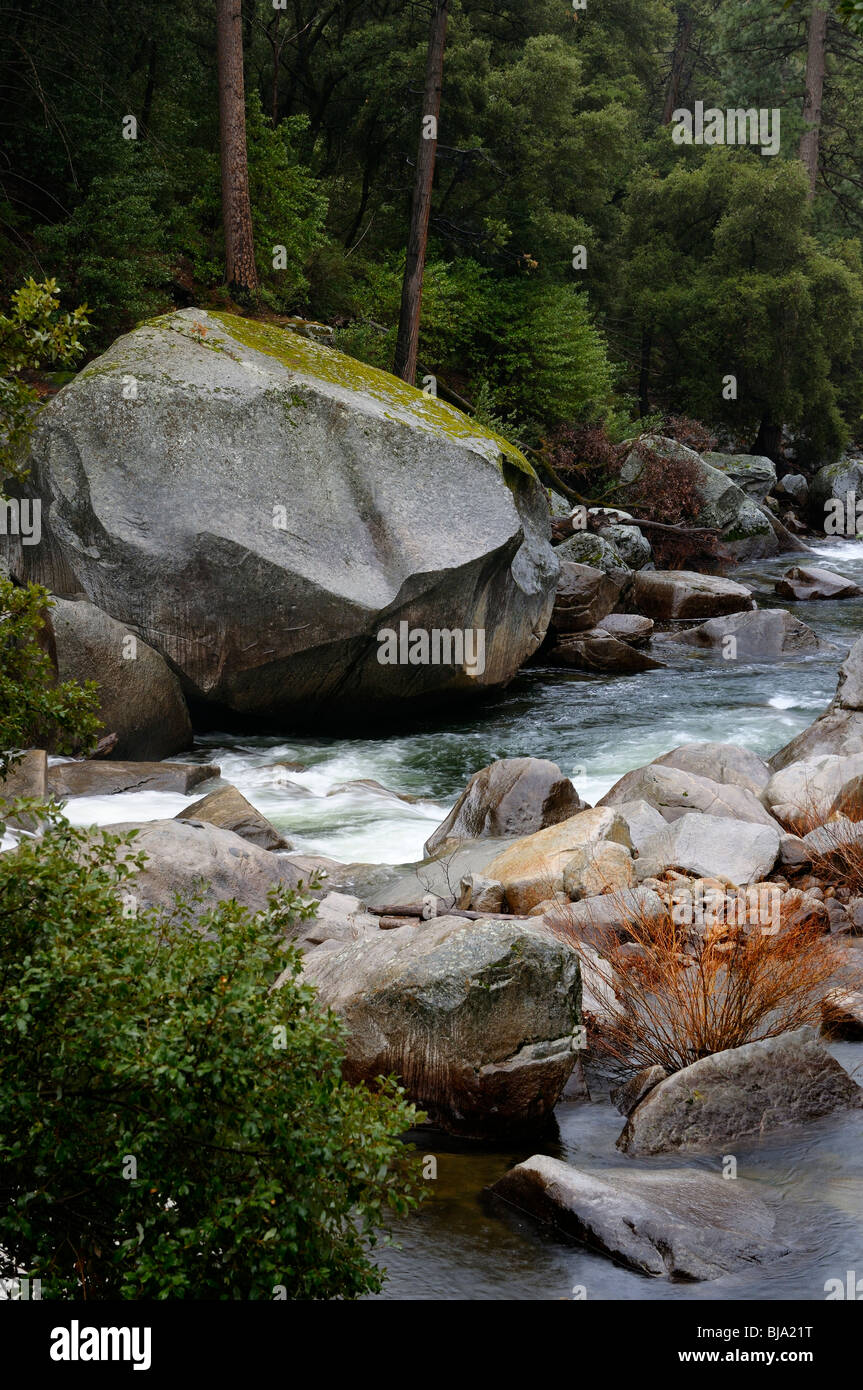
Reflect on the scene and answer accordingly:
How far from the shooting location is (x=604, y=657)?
52.7ft

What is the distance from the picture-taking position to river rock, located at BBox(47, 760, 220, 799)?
32.4ft

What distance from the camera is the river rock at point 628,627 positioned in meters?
17.2

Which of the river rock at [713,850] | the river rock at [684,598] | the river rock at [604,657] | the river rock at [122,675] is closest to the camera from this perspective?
the river rock at [713,850]

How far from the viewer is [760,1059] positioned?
5.30 meters

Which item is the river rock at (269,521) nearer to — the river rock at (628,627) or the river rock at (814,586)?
the river rock at (628,627)

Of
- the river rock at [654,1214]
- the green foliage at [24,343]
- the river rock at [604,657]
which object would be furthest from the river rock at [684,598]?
the green foliage at [24,343]

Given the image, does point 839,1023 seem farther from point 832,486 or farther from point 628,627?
point 832,486

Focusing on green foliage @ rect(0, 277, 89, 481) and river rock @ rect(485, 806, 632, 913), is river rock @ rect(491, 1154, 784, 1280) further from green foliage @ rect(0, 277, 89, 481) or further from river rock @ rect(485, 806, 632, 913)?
green foliage @ rect(0, 277, 89, 481)

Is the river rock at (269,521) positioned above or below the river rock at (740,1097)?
above

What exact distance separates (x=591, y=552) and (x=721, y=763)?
862cm

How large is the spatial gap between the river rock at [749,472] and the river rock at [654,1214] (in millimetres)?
24021

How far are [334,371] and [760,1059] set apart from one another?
1014cm
